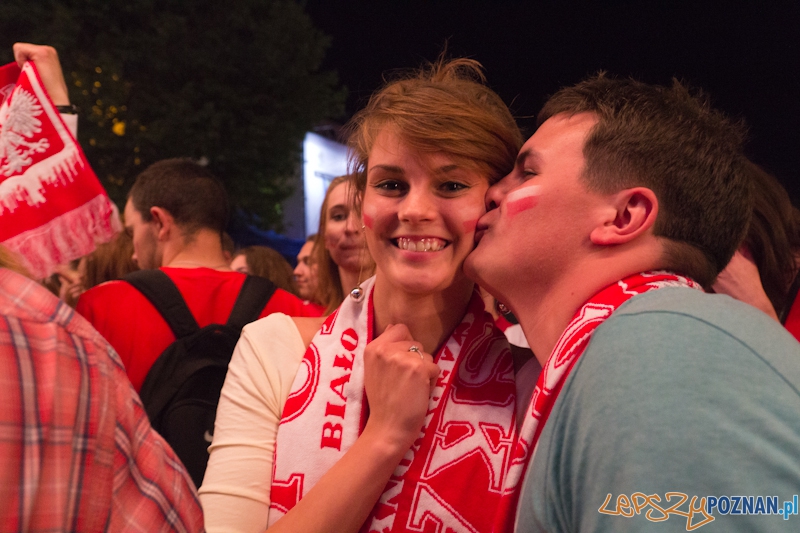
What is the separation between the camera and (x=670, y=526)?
0.98 meters

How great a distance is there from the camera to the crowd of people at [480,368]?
96 centimetres

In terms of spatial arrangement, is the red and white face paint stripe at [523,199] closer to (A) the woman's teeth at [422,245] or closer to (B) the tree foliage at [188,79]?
(A) the woman's teeth at [422,245]

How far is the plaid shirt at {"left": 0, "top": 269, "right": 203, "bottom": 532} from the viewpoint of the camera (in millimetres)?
829

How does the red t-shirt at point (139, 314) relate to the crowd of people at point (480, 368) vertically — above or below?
below

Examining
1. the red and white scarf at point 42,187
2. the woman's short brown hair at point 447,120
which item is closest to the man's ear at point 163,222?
the red and white scarf at point 42,187

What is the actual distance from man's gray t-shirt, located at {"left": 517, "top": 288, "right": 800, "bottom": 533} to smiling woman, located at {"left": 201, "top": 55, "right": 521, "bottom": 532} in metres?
0.47

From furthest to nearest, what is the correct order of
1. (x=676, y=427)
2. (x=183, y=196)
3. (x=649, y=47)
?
(x=649, y=47), (x=183, y=196), (x=676, y=427)

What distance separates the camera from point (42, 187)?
2.31 metres

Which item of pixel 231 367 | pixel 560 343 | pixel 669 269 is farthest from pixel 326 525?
pixel 669 269

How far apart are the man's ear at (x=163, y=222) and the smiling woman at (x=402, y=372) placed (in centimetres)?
169

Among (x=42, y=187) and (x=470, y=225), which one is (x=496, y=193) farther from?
(x=42, y=187)

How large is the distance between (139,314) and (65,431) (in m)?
1.95

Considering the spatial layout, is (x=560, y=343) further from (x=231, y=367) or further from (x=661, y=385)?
(x=231, y=367)

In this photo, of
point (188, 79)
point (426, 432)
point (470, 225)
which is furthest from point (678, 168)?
point (188, 79)
